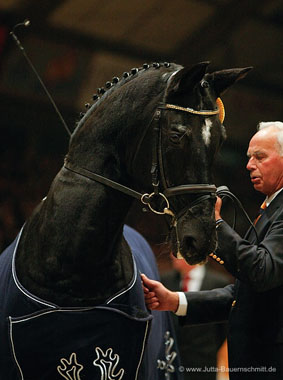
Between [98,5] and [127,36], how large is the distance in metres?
0.24

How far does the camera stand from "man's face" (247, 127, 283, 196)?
1.88m

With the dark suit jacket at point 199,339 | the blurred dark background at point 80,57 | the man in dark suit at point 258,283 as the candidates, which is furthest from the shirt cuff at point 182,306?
the blurred dark background at point 80,57

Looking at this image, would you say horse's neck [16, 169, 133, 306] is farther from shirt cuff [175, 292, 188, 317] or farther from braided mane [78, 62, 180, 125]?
Answer: shirt cuff [175, 292, 188, 317]

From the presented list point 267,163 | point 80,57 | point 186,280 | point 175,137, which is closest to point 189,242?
point 175,137

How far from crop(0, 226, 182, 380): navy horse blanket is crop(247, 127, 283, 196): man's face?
1.58 feet

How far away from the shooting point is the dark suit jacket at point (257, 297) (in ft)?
5.61

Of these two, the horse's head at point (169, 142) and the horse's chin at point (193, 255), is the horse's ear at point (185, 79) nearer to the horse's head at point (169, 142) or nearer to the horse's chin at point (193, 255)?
the horse's head at point (169, 142)

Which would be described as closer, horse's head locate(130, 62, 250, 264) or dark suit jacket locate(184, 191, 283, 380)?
horse's head locate(130, 62, 250, 264)

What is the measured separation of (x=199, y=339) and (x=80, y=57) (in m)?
1.60

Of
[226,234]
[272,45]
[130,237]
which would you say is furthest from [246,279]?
[272,45]

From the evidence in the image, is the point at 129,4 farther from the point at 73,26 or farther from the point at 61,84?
the point at 61,84

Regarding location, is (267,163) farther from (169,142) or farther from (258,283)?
(169,142)

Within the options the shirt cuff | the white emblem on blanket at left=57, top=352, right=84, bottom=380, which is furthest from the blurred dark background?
the white emblem on blanket at left=57, top=352, right=84, bottom=380

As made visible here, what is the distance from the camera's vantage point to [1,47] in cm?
340
